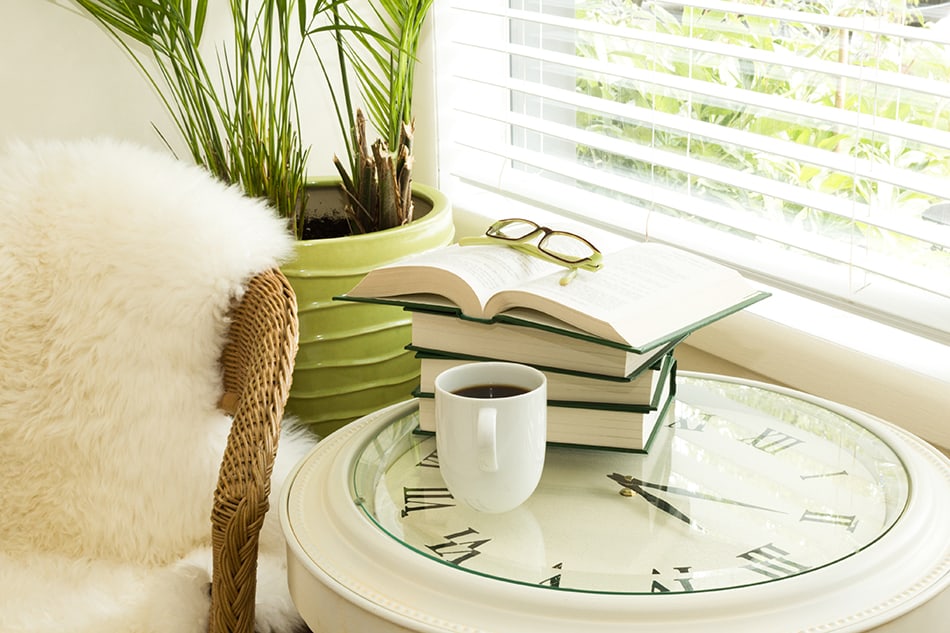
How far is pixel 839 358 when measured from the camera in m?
1.29

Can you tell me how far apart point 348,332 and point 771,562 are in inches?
33.4

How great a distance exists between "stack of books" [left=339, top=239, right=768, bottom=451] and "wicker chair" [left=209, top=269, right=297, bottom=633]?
168 mm

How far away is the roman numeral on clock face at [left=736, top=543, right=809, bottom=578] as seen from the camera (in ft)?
2.50

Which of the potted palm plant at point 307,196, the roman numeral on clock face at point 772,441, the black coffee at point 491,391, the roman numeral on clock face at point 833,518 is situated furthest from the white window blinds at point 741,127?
the black coffee at point 491,391

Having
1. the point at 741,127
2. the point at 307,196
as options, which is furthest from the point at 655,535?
the point at 307,196

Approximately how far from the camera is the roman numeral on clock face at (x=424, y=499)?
89cm

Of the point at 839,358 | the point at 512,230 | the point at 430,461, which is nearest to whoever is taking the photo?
the point at 430,461

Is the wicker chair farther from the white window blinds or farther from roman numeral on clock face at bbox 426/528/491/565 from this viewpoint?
the white window blinds

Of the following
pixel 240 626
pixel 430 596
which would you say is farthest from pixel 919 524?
pixel 240 626

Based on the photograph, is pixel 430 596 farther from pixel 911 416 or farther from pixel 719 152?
pixel 719 152

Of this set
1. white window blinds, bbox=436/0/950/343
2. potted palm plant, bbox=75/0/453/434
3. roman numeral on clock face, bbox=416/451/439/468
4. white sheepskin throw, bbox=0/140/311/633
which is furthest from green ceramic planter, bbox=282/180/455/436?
roman numeral on clock face, bbox=416/451/439/468

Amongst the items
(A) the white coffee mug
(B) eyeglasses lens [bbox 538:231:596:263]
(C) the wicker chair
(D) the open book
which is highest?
(B) eyeglasses lens [bbox 538:231:596:263]

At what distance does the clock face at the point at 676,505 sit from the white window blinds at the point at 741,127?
395mm

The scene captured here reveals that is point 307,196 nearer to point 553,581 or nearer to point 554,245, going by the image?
point 554,245
